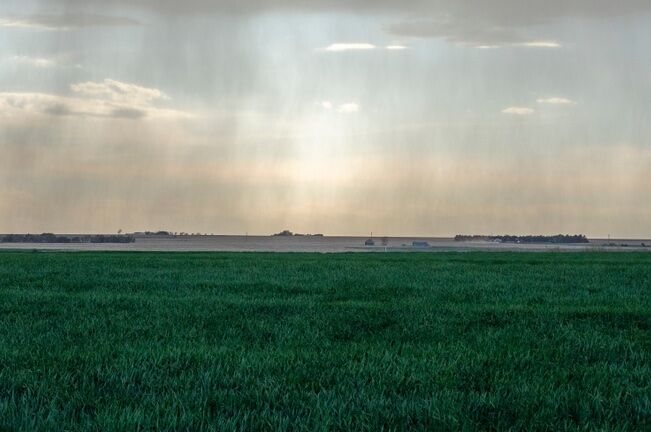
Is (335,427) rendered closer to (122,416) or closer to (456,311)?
(122,416)

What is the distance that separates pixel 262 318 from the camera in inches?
417

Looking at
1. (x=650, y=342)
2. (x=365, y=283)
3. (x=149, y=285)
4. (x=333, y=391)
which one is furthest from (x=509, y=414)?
(x=149, y=285)

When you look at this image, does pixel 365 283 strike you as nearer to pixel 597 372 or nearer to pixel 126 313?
pixel 126 313

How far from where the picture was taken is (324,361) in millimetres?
7074

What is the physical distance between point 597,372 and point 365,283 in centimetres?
1016

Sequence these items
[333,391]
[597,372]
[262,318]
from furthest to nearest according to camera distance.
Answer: [262,318]
[597,372]
[333,391]

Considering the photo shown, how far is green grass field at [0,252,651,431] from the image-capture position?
5125 mm

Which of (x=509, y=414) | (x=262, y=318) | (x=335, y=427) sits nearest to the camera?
(x=335, y=427)

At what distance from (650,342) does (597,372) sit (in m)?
2.64

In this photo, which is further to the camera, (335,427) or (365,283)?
(365,283)

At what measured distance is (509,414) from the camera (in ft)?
17.4

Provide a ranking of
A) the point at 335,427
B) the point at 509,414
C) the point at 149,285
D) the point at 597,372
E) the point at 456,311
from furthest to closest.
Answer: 1. the point at 149,285
2. the point at 456,311
3. the point at 597,372
4. the point at 509,414
5. the point at 335,427

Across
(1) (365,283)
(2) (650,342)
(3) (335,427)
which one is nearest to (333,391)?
(3) (335,427)

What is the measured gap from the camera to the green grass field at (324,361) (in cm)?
512
